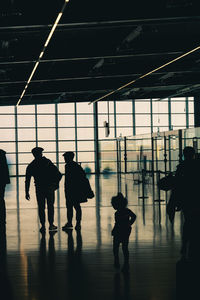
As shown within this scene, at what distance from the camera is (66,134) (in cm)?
3503

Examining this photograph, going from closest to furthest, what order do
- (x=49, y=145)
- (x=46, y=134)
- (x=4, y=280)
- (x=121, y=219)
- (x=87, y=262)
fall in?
(x=4, y=280)
(x=121, y=219)
(x=87, y=262)
(x=49, y=145)
(x=46, y=134)

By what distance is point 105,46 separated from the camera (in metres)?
10.7

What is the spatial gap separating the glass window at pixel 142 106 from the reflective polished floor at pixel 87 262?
2401 cm

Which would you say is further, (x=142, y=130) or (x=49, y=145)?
(x=142, y=130)

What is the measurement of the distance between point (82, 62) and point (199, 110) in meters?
24.1

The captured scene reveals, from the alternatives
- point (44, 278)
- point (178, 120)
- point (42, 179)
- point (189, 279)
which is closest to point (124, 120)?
point (178, 120)

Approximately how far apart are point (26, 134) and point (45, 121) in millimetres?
1476

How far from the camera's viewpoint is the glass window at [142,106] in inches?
1401

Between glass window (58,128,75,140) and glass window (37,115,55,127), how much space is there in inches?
27.7

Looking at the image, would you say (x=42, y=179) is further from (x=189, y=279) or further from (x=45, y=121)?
(x=45, y=121)

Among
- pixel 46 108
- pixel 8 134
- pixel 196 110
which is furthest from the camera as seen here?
pixel 196 110

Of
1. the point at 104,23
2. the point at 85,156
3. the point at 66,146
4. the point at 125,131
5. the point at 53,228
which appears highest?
the point at 104,23

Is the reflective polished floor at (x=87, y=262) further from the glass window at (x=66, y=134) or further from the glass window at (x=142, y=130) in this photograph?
the glass window at (x=142, y=130)

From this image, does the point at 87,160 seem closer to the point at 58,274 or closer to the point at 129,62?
the point at 129,62
